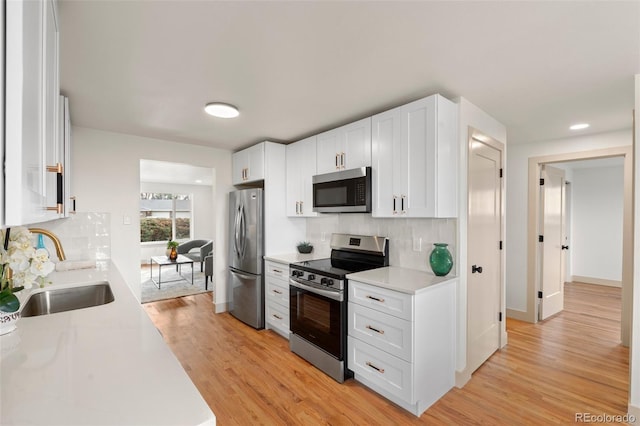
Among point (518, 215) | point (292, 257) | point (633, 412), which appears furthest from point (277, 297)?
point (518, 215)

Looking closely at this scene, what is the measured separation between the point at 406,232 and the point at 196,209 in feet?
24.5

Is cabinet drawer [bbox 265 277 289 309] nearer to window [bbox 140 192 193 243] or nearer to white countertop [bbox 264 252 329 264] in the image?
white countertop [bbox 264 252 329 264]

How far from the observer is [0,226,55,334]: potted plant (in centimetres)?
Result: 119

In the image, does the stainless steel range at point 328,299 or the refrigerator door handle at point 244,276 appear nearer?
the stainless steel range at point 328,299

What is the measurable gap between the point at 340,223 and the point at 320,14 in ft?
7.81

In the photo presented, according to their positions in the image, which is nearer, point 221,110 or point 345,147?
point 221,110

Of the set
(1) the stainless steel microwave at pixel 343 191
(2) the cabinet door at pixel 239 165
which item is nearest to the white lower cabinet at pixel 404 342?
(1) the stainless steel microwave at pixel 343 191

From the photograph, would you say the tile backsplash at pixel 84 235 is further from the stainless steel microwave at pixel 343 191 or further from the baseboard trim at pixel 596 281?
the baseboard trim at pixel 596 281

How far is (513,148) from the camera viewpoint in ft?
13.2

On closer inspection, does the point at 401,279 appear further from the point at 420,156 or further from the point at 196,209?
the point at 196,209

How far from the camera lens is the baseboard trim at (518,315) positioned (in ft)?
12.6

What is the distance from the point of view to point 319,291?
267cm

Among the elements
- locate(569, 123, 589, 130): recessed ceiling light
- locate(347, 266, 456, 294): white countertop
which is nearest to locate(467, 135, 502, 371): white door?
locate(347, 266, 456, 294): white countertop

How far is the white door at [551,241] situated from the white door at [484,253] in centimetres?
132
